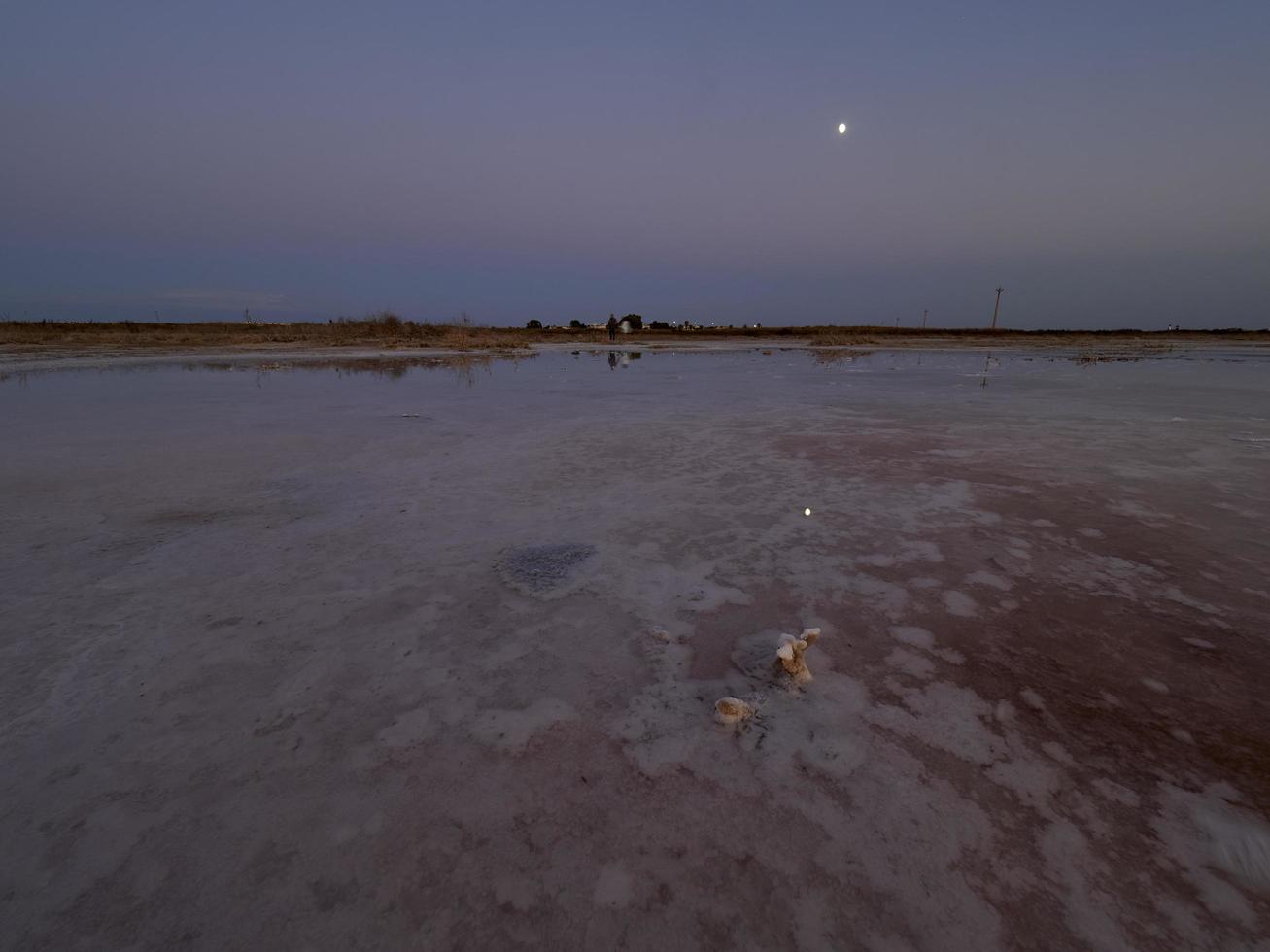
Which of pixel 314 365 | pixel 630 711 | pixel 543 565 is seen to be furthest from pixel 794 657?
pixel 314 365

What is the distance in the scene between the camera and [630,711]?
220 cm

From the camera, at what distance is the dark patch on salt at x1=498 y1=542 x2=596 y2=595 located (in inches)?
127

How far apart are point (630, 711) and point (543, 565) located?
4.70 ft

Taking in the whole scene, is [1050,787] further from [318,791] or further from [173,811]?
[173,811]

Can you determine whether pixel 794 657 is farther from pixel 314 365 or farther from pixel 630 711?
pixel 314 365

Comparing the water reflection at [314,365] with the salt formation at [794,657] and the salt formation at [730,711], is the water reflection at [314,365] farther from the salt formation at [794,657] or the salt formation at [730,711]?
the salt formation at [730,711]

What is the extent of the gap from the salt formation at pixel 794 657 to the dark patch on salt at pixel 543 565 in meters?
1.31

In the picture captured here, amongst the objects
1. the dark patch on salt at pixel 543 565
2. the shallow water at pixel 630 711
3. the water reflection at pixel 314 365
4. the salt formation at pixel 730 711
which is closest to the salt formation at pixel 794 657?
the shallow water at pixel 630 711

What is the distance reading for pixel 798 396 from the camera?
37.8 ft

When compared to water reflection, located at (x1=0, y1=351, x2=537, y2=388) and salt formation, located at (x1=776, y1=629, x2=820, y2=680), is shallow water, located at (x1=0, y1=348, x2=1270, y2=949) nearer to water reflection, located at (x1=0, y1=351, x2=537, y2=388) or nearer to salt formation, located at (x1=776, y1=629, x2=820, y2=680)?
salt formation, located at (x1=776, y1=629, x2=820, y2=680)

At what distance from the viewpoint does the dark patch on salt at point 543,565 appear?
3229 millimetres

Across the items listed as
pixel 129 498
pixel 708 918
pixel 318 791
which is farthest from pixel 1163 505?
pixel 129 498

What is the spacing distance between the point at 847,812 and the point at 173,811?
6.81ft

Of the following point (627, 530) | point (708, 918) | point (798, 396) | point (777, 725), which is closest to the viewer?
point (708, 918)
